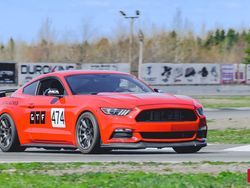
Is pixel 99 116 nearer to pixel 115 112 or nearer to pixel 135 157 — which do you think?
pixel 115 112

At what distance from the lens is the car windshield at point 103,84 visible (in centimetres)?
1359

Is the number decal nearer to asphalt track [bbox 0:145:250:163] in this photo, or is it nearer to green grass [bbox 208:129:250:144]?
asphalt track [bbox 0:145:250:163]

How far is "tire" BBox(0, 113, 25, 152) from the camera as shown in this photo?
14.5 metres

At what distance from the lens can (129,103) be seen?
12.6 m

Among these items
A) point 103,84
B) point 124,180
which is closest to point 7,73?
point 103,84

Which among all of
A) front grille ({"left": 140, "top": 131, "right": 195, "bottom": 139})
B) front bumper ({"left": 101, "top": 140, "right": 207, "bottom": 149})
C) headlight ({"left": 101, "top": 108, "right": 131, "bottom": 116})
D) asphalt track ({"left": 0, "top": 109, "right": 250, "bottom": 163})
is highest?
headlight ({"left": 101, "top": 108, "right": 131, "bottom": 116})

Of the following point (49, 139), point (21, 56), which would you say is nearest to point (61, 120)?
point (49, 139)

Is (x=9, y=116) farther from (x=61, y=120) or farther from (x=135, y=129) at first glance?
(x=135, y=129)

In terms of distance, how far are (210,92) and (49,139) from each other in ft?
175

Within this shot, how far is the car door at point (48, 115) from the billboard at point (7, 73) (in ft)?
149

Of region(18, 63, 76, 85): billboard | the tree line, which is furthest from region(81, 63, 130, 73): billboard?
the tree line

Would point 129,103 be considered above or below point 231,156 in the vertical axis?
above

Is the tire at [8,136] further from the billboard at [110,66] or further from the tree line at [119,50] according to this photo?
the tree line at [119,50]

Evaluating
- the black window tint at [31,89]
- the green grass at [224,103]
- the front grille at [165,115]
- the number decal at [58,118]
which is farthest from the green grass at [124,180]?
the green grass at [224,103]
